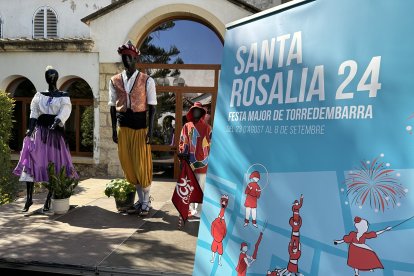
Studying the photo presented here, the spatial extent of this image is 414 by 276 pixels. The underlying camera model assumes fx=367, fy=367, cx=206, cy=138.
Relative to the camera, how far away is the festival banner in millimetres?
1320

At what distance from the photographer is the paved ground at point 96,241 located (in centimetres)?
303

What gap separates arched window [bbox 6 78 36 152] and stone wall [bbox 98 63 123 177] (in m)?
2.27

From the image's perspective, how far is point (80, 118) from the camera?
8812 mm

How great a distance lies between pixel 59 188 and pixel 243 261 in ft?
11.4

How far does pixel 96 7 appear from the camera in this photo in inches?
377

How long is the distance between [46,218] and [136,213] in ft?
3.59

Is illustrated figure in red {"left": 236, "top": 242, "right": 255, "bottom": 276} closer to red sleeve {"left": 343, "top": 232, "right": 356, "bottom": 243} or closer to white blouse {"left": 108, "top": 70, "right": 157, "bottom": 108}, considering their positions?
red sleeve {"left": 343, "top": 232, "right": 356, "bottom": 243}

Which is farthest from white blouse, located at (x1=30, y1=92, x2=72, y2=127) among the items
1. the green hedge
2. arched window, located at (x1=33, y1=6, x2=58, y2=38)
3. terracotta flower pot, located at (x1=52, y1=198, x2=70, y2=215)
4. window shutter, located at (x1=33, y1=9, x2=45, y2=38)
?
window shutter, located at (x1=33, y1=9, x2=45, y2=38)

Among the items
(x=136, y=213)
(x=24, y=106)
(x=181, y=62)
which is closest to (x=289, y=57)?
(x=136, y=213)

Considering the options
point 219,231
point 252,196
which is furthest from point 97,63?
point 252,196

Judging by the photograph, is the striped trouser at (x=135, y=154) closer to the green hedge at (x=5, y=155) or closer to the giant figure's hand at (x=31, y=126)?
the giant figure's hand at (x=31, y=126)

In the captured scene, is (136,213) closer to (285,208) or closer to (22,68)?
(285,208)

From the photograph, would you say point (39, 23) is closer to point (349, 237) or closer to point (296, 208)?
point (296, 208)

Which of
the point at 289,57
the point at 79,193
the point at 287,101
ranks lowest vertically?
the point at 79,193
